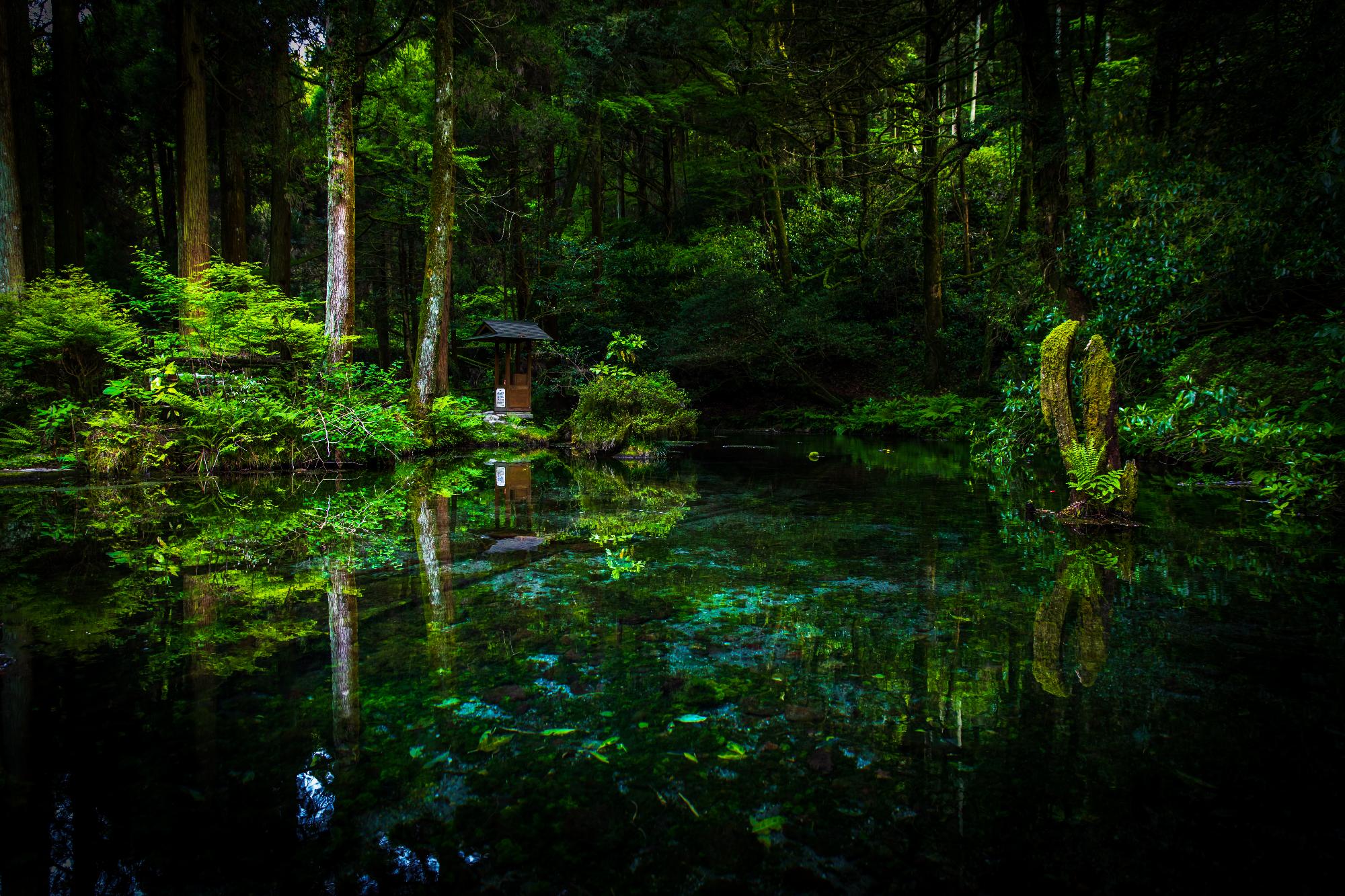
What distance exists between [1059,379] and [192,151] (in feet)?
Result: 38.0

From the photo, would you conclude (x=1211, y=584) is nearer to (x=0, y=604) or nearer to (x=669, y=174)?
(x=0, y=604)

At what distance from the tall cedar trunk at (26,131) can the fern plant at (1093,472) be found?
14592mm

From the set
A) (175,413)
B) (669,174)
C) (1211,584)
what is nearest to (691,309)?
(669,174)

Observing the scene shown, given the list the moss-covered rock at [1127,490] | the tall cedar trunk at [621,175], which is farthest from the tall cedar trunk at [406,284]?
the moss-covered rock at [1127,490]

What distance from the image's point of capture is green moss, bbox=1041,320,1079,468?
536cm

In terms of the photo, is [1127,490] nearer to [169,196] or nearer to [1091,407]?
[1091,407]

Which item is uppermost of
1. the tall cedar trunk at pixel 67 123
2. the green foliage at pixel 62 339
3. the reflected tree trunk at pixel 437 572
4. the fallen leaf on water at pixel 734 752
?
the tall cedar trunk at pixel 67 123

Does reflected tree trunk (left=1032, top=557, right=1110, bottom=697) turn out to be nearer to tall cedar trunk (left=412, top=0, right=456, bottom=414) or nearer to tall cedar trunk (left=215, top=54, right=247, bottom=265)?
tall cedar trunk (left=412, top=0, right=456, bottom=414)

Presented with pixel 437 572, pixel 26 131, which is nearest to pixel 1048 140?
pixel 437 572

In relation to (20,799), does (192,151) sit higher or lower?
higher

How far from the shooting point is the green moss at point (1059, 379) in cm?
536

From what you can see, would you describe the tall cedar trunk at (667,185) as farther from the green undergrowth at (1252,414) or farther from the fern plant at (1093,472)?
the fern plant at (1093,472)

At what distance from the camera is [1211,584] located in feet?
11.8

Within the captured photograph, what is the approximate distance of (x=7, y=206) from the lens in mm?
9211
